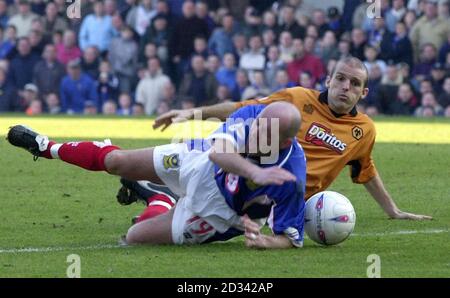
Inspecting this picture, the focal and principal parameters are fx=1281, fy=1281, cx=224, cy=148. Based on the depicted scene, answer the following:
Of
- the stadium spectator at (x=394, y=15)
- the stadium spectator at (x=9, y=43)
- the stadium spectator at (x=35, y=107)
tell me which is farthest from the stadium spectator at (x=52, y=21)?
the stadium spectator at (x=394, y=15)

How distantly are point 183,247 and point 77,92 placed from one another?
1598 centimetres

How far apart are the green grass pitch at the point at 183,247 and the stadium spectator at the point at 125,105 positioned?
7967 mm

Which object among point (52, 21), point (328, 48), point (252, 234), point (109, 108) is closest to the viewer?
point (252, 234)

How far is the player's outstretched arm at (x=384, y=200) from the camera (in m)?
10.9

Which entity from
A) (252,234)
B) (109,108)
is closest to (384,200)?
(252,234)

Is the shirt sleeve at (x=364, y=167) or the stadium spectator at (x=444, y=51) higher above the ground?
the shirt sleeve at (x=364, y=167)

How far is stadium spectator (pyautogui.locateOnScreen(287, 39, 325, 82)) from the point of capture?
80.3 ft

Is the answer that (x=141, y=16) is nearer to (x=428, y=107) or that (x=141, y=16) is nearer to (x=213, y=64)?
(x=213, y=64)

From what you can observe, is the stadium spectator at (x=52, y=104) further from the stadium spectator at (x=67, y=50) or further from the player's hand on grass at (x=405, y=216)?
the player's hand on grass at (x=405, y=216)

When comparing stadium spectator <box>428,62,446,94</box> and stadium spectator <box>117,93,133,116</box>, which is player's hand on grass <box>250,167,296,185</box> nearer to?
stadium spectator <box>428,62,446,94</box>

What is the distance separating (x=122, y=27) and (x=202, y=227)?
16967mm

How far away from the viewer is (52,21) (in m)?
26.7

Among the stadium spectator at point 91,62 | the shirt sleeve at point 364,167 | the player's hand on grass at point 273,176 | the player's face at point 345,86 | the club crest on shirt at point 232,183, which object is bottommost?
the stadium spectator at point 91,62
